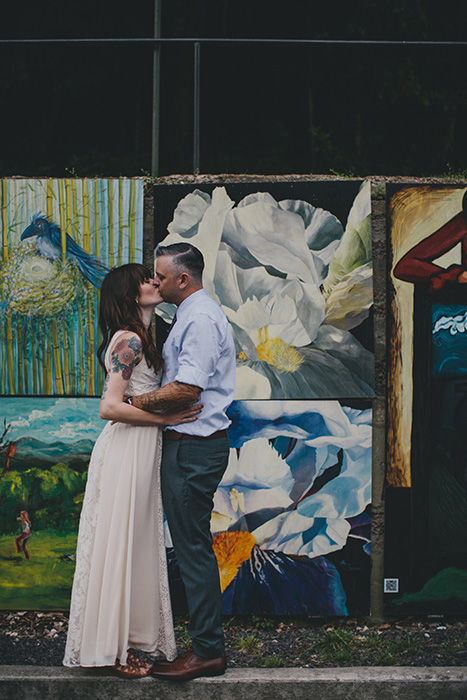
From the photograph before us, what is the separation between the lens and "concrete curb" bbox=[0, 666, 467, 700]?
3.15 meters

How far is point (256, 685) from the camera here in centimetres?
320

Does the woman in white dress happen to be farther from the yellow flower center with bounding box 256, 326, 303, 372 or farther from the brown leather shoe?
the yellow flower center with bounding box 256, 326, 303, 372

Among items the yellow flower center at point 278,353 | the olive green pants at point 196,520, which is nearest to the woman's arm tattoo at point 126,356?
the olive green pants at point 196,520

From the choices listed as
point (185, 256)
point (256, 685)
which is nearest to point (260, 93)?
point (185, 256)

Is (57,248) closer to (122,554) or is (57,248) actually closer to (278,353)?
(278,353)

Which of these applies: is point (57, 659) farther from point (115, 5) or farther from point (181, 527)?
point (115, 5)

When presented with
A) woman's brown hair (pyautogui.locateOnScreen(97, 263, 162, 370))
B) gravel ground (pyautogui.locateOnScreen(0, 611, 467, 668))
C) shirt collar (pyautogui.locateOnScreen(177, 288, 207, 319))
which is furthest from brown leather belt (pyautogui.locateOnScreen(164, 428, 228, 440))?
gravel ground (pyautogui.locateOnScreen(0, 611, 467, 668))

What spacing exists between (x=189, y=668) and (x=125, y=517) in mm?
775

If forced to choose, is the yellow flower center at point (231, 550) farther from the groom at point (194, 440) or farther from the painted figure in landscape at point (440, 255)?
the painted figure in landscape at point (440, 255)

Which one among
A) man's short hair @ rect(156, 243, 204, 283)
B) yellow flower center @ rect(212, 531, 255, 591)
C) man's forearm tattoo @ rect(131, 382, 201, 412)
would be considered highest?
man's short hair @ rect(156, 243, 204, 283)

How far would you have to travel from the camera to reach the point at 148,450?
122 inches

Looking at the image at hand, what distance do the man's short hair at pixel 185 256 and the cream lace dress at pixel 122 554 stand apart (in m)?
0.42

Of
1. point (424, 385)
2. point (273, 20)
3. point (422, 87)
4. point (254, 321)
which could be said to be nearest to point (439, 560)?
point (424, 385)

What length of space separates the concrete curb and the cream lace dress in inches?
6.7
